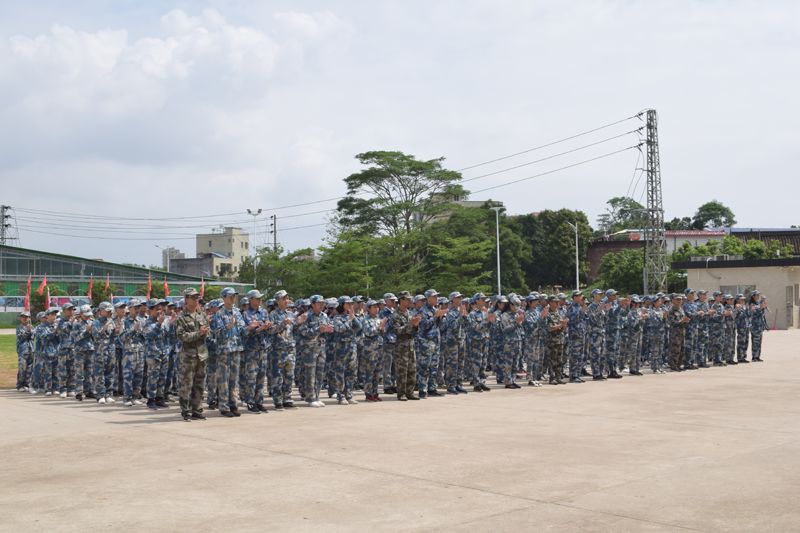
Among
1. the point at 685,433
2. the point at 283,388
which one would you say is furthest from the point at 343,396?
the point at 685,433

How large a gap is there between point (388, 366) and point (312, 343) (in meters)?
2.57

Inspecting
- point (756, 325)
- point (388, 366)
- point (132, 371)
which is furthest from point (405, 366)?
point (756, 325)

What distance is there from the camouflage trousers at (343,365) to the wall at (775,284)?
32021 millimetres

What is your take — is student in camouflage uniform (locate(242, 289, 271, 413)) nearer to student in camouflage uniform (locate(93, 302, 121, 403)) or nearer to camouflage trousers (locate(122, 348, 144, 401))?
camouflage trousers (locate(122, 348, 144, 401))

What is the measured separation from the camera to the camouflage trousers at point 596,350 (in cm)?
1745

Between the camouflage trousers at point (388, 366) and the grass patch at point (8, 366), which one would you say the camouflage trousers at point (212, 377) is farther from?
the grass patch at point (8, 366)

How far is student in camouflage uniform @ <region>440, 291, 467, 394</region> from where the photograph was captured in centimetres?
1523

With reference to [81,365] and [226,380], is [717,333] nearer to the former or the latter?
[226,380]

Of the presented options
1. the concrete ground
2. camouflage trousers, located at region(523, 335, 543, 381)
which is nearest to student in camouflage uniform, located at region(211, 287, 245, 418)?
the concrete ground

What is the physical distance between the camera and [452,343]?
601 inches

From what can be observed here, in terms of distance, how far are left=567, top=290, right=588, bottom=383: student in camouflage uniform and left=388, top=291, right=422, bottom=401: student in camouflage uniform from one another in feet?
14.3

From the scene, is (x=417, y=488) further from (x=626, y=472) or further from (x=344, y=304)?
(x=344, y=304)

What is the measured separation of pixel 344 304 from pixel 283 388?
1.87 metres

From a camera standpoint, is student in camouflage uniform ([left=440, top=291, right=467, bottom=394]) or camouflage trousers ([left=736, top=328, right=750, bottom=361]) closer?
student in camouflage uniform ([left=440, top=291, right=467, bottom=394])
